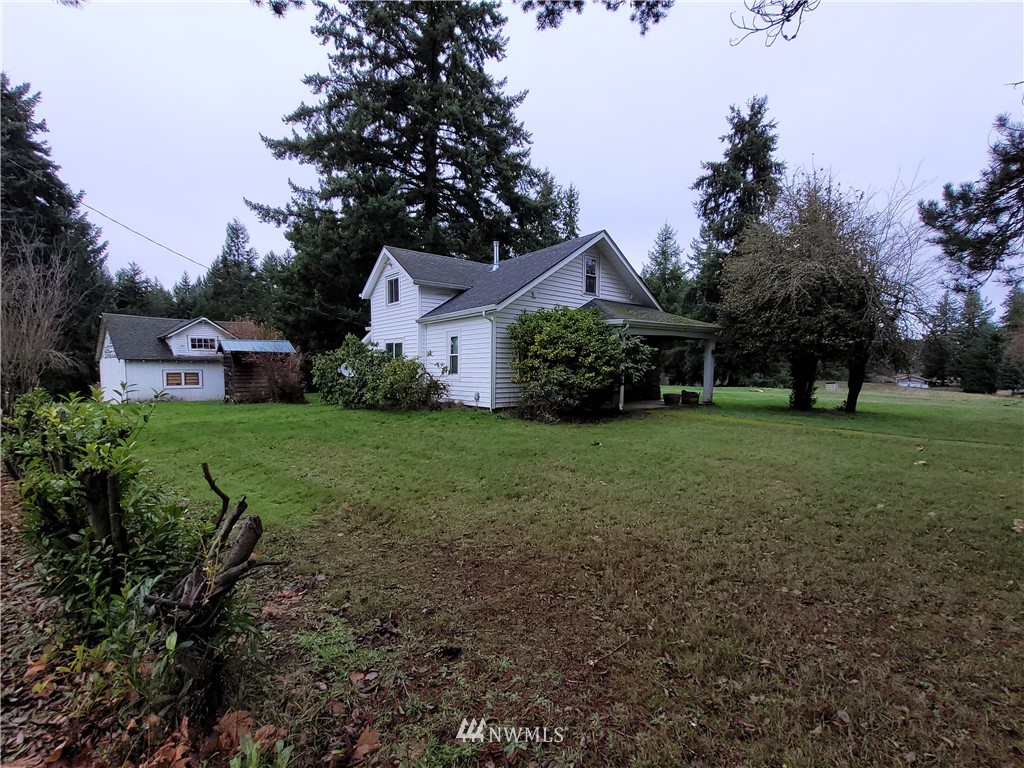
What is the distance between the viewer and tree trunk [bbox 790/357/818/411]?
1419 centimetres

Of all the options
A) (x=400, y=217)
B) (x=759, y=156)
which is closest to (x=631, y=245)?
(x=759, y=156)

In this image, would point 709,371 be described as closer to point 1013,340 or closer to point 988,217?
point 988,217

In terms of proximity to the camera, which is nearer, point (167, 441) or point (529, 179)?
point (167, 441)

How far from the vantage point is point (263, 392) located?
60.6 feet

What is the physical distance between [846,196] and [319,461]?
1672 cm

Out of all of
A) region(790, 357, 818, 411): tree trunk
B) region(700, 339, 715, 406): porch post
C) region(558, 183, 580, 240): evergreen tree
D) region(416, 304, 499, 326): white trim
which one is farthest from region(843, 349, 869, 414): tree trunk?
region(558, 183, 580, 240): evergreen tree

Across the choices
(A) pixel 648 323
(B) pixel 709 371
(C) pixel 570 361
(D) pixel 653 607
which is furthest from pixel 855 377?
(D) pixel 653 607

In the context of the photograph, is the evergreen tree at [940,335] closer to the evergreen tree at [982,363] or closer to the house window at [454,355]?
the house window at [454,355]

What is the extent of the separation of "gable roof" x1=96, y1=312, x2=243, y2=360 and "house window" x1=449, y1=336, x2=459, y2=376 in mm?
15634

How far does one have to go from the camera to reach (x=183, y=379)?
21.9 m

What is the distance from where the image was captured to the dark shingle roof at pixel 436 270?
1559cm

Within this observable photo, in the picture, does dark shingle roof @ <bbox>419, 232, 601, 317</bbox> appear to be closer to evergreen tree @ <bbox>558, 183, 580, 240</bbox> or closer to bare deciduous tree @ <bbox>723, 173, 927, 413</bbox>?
bare deciduous tree @ <bbox>723, 173, 927, 413</bbox>

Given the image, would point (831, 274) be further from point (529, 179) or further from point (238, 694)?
point (529, 179)

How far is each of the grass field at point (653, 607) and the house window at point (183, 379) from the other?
750 inches
